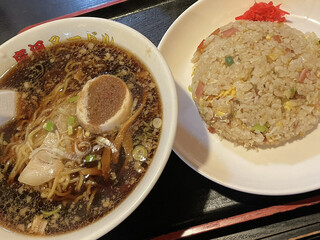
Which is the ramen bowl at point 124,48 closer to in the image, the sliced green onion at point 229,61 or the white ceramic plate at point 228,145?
the white ceramic plate at point 228,145

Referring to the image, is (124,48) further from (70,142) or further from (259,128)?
(259,128)

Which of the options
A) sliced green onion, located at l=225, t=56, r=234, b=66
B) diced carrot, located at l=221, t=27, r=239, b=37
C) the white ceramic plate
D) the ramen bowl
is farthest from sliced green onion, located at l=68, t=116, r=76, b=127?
diced carrot, located at l=221, t=27, r=239, b=37

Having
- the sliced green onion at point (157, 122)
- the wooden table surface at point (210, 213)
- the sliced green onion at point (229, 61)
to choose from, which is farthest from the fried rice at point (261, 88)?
the sliced green onion at point (157, 122)

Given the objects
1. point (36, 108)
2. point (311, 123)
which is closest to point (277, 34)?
point (311, 123)

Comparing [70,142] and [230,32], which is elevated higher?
[230,32]

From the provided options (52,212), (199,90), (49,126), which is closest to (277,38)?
(199,90)

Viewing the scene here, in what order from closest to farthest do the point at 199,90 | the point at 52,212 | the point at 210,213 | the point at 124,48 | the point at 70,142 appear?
the point at 52,212 < the point at 70,142 < the point at 124,48 < the point at 210,213 < the point at 199,90

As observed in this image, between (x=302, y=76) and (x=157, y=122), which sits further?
(x=302, y=76)
